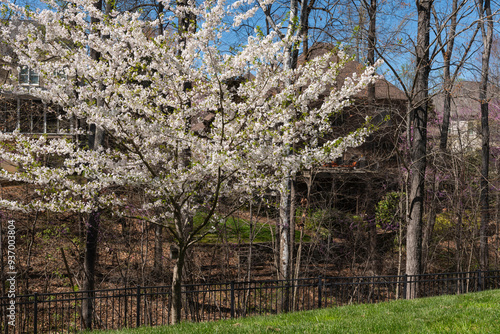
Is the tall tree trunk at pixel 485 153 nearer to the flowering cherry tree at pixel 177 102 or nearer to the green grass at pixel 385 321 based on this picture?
the green grass at pixel 385 321

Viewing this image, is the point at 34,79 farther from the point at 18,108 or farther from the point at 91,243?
the point at 91,243

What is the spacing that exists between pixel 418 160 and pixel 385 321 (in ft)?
18.3

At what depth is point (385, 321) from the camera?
597 centimetres

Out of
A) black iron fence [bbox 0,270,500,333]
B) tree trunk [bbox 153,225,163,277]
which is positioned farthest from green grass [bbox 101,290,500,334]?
tree trunk [bbox 153,225,163,277]

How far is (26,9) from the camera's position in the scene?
6.43m

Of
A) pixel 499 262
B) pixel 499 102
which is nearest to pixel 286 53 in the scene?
pixel 499 262

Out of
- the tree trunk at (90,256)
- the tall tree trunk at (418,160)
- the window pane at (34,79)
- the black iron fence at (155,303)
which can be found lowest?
the black iron fence at (155,303)

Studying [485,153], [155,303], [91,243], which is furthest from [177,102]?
[485,153]

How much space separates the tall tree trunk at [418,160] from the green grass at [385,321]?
280 cm

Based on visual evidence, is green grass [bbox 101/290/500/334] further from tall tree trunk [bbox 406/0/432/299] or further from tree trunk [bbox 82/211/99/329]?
tree trunk [bbox 82/211/99/329]

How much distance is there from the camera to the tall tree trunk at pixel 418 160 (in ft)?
34.5

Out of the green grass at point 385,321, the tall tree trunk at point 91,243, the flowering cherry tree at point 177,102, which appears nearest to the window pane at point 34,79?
the tall tree trunk at point 91,243

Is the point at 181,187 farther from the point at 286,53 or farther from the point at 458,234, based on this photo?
the point at 458,234

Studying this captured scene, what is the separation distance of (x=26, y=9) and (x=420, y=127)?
9.04 meters
